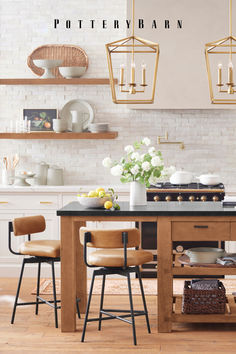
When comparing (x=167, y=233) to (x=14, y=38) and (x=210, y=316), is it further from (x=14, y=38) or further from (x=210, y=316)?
(x=14, y=38)

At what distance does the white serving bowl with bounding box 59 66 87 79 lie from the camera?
6.93m

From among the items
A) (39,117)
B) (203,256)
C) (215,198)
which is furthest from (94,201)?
(39,117)

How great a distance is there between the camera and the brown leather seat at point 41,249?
4.61m

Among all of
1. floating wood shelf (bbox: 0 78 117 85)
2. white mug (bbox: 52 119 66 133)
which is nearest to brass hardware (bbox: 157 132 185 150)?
floating wood shelf (bbox: 0 78 117 85)

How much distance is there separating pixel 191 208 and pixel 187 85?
8.04 ft

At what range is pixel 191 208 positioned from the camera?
461 cm

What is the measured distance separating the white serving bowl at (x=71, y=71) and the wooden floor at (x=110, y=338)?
3027 mm

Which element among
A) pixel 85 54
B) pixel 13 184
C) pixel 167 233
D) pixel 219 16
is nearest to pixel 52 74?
pixel 85 54

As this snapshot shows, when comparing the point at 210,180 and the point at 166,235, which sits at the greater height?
the point at 210,180

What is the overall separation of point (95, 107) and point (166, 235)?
10.3 ft

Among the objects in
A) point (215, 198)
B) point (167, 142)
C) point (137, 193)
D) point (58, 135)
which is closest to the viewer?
point (137, 193)

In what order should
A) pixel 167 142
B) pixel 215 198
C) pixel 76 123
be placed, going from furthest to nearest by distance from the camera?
pixel 167 142 < pixel 76 123 < pixel 215 198

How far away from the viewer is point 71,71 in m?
6.94

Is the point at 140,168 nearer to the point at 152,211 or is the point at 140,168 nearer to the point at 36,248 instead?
the point at 152,211
